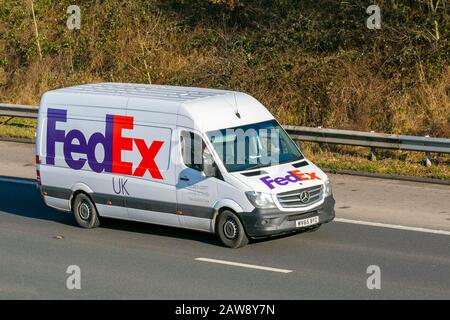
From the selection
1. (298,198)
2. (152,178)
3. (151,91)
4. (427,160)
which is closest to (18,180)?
(151,91)

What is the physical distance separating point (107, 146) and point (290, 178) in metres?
3.01

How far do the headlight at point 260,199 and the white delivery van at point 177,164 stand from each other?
0.05 feet

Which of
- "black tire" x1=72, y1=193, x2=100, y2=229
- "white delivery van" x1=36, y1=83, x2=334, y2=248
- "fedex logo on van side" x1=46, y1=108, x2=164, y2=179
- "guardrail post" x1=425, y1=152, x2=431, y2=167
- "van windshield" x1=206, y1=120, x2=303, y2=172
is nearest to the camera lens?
"white delivery van" x1=36, y1=83, x2=334, y2=248

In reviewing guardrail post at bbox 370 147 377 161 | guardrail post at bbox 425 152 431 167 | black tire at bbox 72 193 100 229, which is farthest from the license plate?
guardrail post at bbox 370 147 377 161

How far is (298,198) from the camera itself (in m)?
14.9

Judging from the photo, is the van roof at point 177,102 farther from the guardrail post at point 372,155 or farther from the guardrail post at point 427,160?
the guardrail post at point 372,155

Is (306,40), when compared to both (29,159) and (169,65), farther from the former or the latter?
(29,159)

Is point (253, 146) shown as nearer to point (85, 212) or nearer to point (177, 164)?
point (177, 164)

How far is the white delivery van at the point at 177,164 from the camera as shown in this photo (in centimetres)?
1489

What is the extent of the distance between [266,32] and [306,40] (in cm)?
137

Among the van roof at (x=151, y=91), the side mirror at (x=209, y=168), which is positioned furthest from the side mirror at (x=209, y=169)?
the van roof at (x=151, y=91)

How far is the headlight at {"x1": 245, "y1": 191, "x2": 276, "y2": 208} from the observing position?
48.1ft

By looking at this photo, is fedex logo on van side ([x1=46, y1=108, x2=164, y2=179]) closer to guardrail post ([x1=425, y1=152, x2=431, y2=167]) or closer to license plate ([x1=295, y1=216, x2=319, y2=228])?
license plate ([x1=295, y1=216, x2=319, y2=228])

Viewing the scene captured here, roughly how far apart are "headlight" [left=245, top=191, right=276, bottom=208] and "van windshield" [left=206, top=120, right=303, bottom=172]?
593mm
